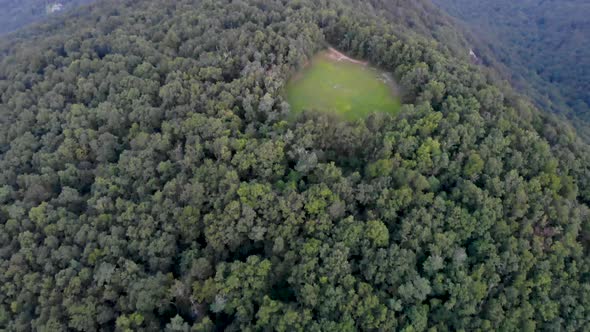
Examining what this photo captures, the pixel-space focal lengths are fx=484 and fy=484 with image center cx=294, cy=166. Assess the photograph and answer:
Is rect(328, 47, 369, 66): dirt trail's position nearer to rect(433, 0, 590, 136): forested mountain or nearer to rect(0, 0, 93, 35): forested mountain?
rect(433, 0, 590, 136): forested mountain

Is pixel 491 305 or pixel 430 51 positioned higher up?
pixel 430 51

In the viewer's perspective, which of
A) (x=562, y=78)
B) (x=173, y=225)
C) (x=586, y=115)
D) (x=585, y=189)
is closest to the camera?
(x=173, y=225)

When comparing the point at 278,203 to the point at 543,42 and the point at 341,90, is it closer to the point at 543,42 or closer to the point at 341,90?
the point at 341,90

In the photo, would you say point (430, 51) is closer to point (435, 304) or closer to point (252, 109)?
point (252, 109)

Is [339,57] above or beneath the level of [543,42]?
above

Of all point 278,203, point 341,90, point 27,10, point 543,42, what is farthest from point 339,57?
point 27,10

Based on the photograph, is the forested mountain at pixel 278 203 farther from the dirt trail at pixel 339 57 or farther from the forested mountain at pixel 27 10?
the forested mountain at pixel 27 10

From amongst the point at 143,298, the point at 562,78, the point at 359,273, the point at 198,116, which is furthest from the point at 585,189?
the point at 562,78
